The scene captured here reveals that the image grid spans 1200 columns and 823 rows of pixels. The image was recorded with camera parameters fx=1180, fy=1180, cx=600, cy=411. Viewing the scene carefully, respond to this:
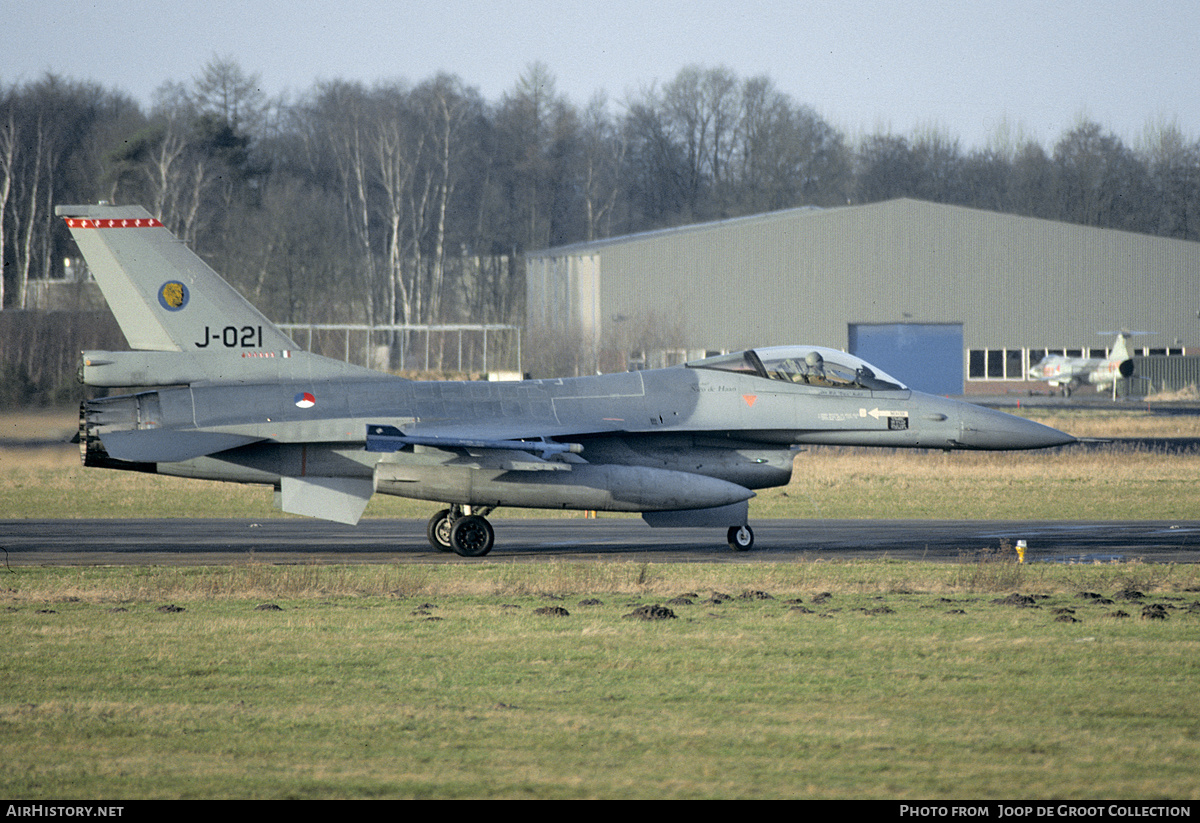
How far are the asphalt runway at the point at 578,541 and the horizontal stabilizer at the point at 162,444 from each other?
143cm

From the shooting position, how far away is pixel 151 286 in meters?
16.6

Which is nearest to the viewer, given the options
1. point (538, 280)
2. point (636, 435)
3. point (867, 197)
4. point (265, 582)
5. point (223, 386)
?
point (265, 582)

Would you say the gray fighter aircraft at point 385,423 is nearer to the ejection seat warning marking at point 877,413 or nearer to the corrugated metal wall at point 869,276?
the ejection seat warning marking at point 877,413

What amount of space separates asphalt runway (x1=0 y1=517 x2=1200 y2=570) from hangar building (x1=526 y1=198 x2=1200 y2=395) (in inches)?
1678

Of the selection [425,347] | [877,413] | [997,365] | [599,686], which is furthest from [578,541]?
[997,365]

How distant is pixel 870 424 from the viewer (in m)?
18.1

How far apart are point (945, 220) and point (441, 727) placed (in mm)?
61437

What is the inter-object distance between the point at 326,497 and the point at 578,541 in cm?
420

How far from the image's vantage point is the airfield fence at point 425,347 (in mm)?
57688

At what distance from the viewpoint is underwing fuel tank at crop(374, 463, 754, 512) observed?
16500 mm

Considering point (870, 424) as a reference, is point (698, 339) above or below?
above
